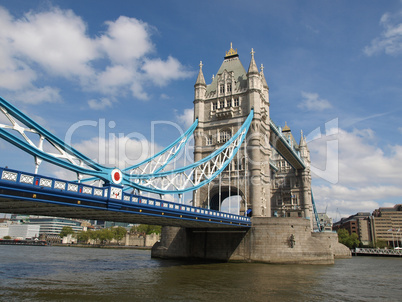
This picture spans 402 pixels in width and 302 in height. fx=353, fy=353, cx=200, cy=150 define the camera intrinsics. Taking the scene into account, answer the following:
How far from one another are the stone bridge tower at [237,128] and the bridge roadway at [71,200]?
49.0 feet

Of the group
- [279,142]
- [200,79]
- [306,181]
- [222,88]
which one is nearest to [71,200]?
[222,88]

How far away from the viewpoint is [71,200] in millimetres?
18562

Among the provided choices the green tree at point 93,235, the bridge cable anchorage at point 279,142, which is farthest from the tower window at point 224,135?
the green tree at point 93,235

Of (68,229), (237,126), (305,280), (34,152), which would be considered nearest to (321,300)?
(305,280)

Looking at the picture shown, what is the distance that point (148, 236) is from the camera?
109000 millimetres

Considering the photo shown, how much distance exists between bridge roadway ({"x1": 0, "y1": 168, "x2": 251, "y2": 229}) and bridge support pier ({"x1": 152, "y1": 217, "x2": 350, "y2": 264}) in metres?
9.90

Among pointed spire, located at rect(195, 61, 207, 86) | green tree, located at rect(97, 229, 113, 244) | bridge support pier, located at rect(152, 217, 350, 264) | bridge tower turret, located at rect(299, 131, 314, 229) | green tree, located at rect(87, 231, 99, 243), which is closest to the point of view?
bridge support pier, located at rect(152, 217, 350, 264)

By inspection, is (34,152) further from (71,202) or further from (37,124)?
(71,202)

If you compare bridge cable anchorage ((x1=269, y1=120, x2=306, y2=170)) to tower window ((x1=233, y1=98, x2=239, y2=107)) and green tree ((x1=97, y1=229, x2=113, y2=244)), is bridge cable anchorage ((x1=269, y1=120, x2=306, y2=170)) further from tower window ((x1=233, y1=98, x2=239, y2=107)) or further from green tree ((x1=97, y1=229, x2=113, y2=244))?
green tree ((x1=97, y1=229, x2=113, y2=244))

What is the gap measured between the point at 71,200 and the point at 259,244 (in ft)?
74.5

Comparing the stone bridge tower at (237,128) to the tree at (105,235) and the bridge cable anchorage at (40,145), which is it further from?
the tree at (105,235)

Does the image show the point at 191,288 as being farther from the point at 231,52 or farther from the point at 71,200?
the point at 231,52

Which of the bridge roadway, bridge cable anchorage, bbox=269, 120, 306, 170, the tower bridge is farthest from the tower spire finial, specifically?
the bridge roadway

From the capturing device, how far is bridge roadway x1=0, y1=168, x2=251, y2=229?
52.1 ft
